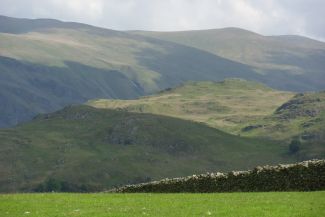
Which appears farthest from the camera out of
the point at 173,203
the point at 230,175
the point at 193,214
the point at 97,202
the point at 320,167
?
the point at 230,175

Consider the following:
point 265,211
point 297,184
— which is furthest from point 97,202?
point 297,184

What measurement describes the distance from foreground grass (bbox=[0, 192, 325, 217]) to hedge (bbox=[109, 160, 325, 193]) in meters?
5.52

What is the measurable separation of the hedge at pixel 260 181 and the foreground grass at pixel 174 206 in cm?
552

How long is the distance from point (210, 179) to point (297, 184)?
7.48 meters

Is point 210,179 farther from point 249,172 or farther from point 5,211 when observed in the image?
point 5,211

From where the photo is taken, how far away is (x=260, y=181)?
163 ft

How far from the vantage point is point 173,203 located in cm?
3812

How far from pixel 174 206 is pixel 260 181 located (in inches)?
597

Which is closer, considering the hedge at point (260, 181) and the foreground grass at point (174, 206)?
the foreground grass at point (174, 206)

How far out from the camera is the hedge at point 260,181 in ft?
157

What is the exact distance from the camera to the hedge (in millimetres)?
47969

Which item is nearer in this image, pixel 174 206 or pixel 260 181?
pixel 174 206

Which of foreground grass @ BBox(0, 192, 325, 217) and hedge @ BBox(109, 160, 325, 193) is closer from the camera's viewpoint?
foreground grass @ BBox(0, 192, 325, 217)

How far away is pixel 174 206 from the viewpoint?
120 ft
